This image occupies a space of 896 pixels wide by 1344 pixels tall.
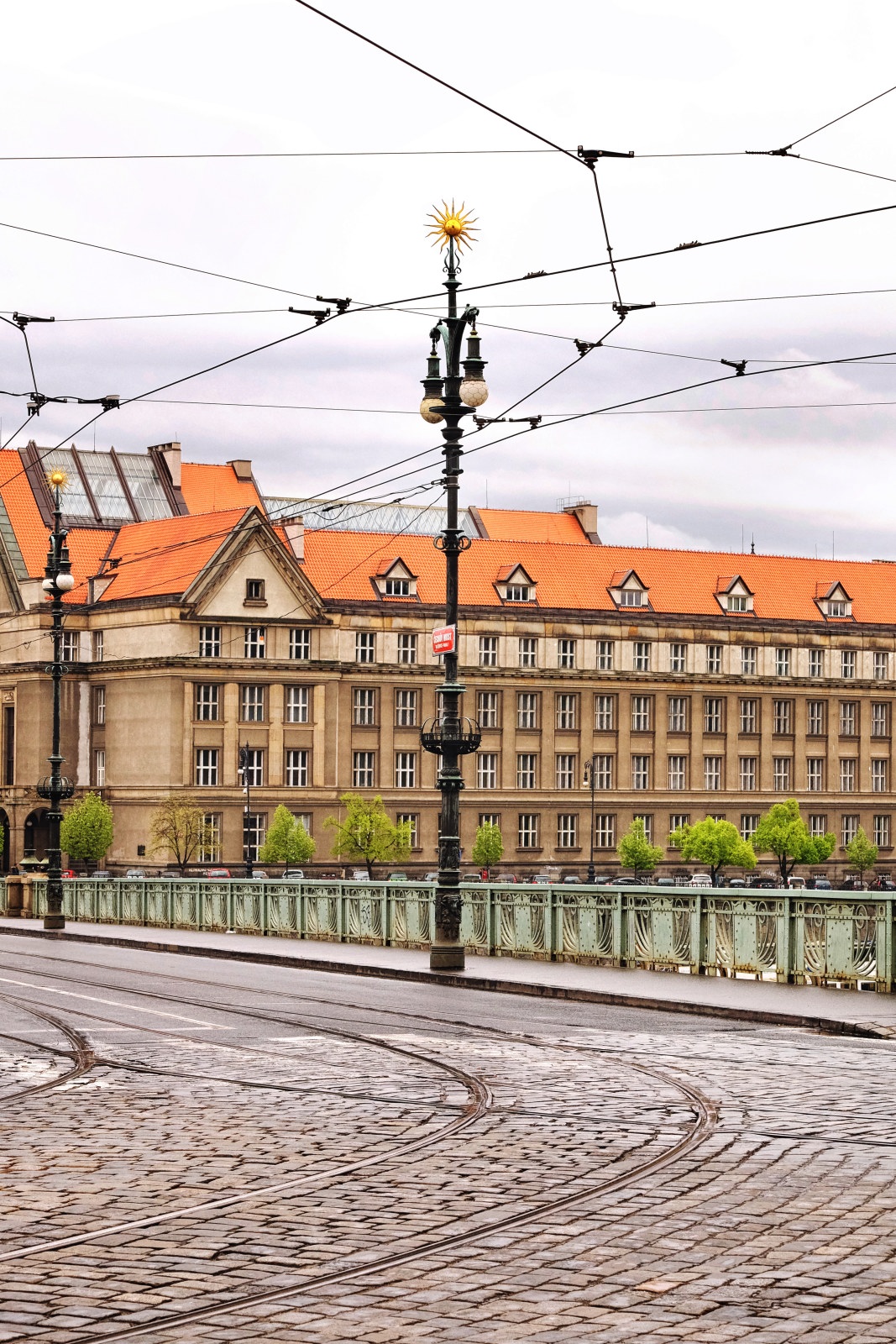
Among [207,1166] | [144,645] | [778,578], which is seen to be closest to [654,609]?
[778,578]

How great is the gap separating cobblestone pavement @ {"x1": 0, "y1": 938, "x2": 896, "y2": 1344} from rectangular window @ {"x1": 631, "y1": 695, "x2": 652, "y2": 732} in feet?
286

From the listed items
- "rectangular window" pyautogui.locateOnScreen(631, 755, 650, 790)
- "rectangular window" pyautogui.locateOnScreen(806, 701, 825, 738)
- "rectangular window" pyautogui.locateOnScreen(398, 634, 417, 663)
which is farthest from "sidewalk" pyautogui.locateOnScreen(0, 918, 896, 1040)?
"rectangular window" pyautogui.locateOnScreen(806, 701, 825, 738)

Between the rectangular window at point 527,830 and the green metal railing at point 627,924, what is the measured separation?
60143 millimetres

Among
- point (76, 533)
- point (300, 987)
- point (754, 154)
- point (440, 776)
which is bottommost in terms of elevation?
point (300, 987)

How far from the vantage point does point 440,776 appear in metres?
25.6

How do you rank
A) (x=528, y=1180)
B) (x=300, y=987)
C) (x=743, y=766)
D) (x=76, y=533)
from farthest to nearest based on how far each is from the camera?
(x=743, y=766)
(x=76, y=533)
(x=300, y=987)
(x=528, y=1180)

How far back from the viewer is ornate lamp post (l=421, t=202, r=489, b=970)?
25.1 metres

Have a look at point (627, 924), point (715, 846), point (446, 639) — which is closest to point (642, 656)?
point (715, 846)

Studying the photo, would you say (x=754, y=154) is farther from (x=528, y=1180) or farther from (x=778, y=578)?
(x=778, y=578)

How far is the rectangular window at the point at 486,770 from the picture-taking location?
99.8 m

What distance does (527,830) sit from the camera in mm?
100062

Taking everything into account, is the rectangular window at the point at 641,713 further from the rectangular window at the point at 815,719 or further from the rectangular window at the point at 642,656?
the rectangular window at the point at 815,719

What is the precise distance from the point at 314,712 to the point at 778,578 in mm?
30636

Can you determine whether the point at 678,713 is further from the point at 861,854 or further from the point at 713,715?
the point at 861,854
